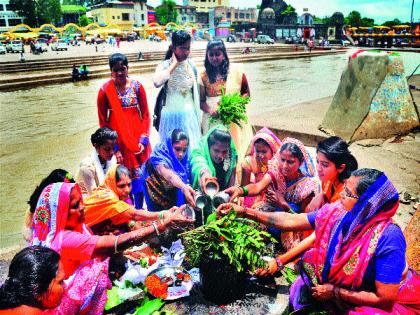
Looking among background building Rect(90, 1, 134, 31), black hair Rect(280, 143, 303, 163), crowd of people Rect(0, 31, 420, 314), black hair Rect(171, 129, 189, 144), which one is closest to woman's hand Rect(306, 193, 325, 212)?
crowd of people Rect(0, 31, 420, 314)

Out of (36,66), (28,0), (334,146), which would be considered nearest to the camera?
(334,146)

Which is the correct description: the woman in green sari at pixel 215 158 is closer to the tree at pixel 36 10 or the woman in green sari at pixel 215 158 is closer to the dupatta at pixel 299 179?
the dupatta at pixel 299 179

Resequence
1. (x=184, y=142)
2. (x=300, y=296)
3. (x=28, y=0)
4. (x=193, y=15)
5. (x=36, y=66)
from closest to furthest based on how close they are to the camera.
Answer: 1. (x=300, y=296)
2. (x=184, y=142)
3. (x=36, y=66)
4. (x=28, y=0)
5. (x=193, y=15)

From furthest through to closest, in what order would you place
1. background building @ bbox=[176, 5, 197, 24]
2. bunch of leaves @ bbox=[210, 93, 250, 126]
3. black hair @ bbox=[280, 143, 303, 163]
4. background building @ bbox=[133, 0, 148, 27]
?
background building @ bbox=[176, 5, 197, 24], background building @ bbox=[133, 0, 148, 27], bunch of leaves @ bbox=[210, 93, 250, 126], black hair @ bbox=[280, 143, 303, 163]

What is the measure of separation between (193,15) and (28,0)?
41295 mm

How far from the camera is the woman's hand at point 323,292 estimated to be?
6.68 ft

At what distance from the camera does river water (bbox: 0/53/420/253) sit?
5086mm

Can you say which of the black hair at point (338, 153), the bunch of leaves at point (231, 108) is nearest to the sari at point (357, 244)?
the black hair at point (338, 153)

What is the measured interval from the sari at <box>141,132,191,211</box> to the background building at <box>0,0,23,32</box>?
8122 centimetres

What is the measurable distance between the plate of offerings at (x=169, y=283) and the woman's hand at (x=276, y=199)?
44.9 inches

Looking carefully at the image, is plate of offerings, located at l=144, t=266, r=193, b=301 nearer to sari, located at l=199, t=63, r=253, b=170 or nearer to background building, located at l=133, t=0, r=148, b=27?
sari, located at l=199, t=63, r=253, b=170

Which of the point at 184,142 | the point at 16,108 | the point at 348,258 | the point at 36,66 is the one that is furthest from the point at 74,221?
the point at 36,66

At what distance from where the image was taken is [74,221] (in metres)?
2.25

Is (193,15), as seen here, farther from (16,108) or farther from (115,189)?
(115,189)
